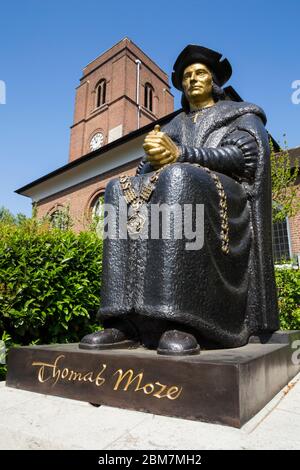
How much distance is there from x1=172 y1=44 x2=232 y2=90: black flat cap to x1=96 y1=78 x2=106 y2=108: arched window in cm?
2829

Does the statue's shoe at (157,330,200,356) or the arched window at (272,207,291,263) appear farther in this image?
the arched window at (272,207,291,263)

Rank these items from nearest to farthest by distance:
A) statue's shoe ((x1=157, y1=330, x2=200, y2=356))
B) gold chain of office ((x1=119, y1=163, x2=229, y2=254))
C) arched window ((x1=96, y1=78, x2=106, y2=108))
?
statue's shoe ((x1=157, y1=330, x2=200, y2=356))
gold chain of office ((x1=119, y1=163, x2=229, y2=254))
arched window ((x1=96, y1=78, x2=106, y2=108))

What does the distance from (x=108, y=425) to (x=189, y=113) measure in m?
2.62

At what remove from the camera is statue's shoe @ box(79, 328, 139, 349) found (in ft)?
6.56

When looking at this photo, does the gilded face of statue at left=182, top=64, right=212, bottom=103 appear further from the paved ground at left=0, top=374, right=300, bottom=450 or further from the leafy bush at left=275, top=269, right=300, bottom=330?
the leafy bush at left=275, top=269, right=300, bottom=330

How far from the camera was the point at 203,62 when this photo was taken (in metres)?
2.97

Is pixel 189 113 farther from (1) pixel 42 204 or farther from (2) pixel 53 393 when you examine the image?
(1) pixel 42 204

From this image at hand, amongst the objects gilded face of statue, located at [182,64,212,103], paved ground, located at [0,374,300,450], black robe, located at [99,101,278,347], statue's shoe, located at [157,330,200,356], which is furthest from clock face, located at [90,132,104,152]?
paved ground, located at [0,374,300,450]

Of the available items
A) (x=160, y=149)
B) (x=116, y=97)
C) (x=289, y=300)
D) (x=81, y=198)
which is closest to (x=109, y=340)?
(x=160, y=149)

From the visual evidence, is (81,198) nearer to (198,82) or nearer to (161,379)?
(198,82)

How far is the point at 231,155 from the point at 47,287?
2.94 metres
